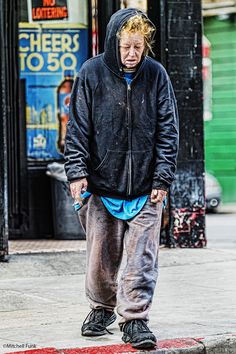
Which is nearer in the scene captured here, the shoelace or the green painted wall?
the shoelace

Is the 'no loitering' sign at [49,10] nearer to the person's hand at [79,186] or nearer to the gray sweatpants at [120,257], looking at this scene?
the gray sweatpants at [120,257]

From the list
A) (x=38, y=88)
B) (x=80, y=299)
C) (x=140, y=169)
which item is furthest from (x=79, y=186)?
(x=38, y=88)

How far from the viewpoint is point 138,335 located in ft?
21.8

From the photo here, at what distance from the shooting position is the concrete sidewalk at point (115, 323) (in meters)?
6.79

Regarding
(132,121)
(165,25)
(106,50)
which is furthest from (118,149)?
(165,25)

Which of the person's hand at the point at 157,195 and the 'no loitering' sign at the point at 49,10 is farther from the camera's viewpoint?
the 'no loitering' sign at the point at 49,10

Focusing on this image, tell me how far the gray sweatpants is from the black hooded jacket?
167mm

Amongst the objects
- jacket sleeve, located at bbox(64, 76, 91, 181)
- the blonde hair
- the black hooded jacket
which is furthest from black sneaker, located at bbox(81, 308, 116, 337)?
the blonde hair

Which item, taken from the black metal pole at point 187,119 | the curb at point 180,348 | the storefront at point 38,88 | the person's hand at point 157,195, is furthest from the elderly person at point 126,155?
the storefront at point 38,88

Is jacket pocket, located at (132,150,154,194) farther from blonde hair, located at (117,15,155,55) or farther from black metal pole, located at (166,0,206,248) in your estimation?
black metal pole, located at (166,0,206,248)

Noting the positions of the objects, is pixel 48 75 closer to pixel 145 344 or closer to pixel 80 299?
pixel 80 299

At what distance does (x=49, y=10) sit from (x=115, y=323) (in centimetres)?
629

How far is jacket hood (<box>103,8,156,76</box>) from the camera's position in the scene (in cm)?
667

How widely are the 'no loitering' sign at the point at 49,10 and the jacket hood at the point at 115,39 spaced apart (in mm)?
6255
